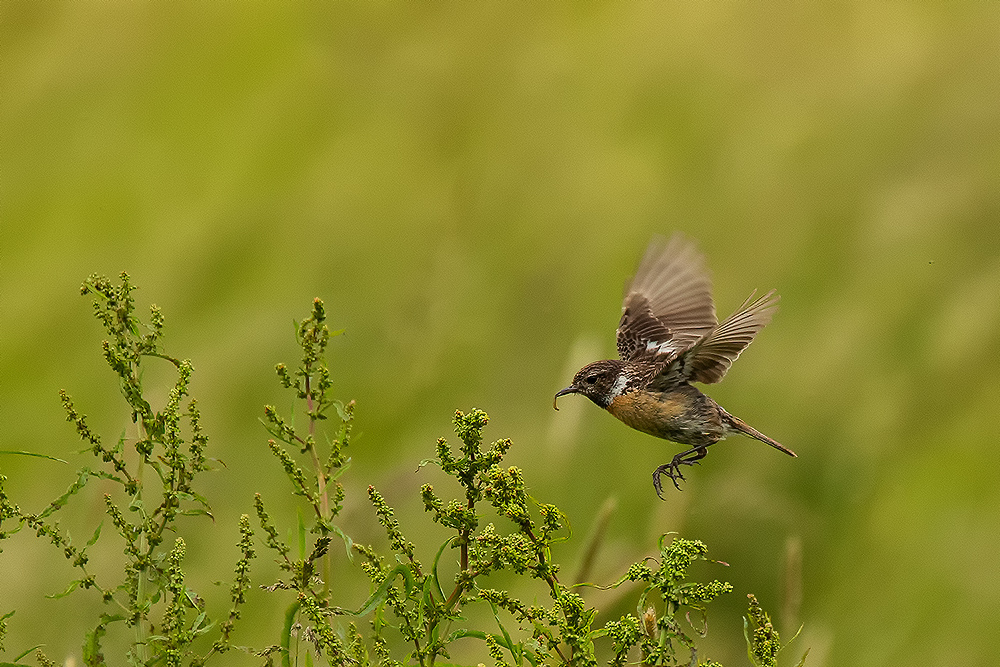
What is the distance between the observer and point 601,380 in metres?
2.34

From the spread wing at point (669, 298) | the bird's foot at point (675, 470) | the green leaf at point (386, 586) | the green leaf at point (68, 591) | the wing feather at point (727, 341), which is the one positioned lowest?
the green leaf at point (386, 586)

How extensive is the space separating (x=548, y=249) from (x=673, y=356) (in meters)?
1.10

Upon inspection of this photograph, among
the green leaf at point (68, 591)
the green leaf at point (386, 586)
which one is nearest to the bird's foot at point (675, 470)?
the green leaf at point (386, 586)

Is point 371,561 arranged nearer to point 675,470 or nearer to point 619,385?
point 675,470

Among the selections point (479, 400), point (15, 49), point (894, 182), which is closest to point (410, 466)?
point (479, 400)

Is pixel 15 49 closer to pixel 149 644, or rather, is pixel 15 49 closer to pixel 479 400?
pixel 479 400

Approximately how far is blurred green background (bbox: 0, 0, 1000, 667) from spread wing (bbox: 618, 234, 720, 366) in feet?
0.28

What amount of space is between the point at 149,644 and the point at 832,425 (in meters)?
1.64

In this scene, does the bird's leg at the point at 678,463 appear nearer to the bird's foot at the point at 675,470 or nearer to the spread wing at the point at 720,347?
the bird's foot at the point at 675,470

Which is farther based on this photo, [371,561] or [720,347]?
[720,347]

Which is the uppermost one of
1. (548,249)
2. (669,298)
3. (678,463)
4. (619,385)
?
(548,249)

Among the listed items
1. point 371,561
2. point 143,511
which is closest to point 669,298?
point 371,561

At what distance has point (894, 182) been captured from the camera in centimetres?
304

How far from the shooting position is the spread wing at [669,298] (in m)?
2.66
